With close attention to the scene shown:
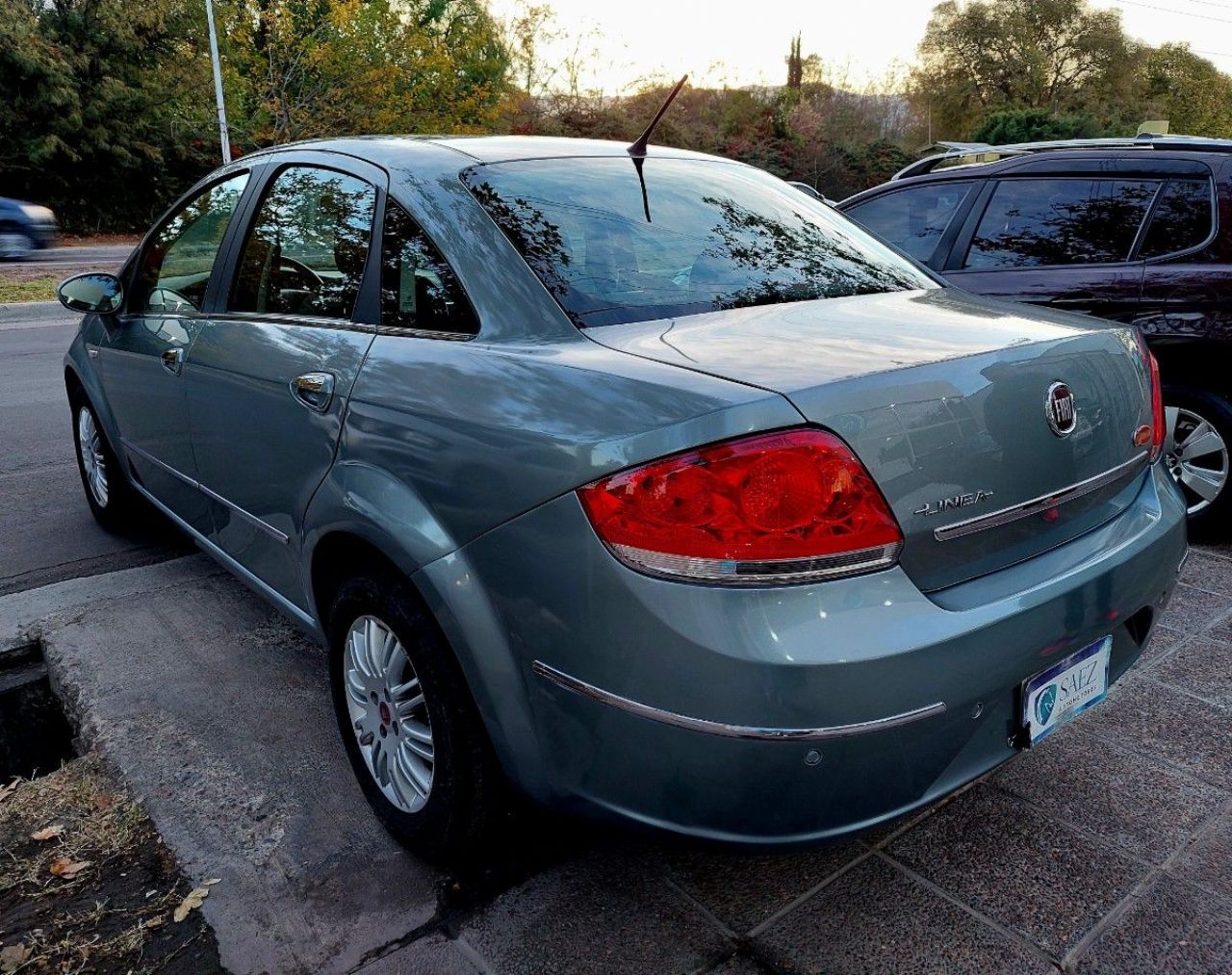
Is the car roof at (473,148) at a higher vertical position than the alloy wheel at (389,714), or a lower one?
higher

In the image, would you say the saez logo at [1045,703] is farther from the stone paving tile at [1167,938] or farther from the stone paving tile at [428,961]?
the stone paving tile at [428,961]

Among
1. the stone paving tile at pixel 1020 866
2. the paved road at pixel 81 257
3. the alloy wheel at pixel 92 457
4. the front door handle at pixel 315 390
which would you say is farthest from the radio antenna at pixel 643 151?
the paved road at pixel 81 257

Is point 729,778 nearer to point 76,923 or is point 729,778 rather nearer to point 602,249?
point 602,249

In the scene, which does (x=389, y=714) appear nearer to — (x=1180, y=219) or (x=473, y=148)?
(x=473, y=148)

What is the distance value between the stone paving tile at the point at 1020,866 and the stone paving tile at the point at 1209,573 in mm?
1949

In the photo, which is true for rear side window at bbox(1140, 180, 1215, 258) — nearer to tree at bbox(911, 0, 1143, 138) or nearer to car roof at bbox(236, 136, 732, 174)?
car roof at bbox(236, 136, 732, 174)

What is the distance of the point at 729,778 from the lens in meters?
1.65

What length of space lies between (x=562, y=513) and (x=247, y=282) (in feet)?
5.88

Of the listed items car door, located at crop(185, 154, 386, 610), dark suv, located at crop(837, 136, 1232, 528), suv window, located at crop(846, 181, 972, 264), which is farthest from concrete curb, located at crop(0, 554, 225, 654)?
suv window, located at crop(846, 181, 972, 264)

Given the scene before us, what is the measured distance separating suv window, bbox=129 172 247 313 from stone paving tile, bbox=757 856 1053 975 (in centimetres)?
257

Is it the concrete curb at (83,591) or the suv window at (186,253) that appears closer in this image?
the suv window at (186,253)

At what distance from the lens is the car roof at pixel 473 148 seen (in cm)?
256

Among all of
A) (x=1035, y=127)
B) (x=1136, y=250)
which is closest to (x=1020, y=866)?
(x=1136, y=250)

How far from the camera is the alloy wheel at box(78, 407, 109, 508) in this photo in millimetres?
4395
